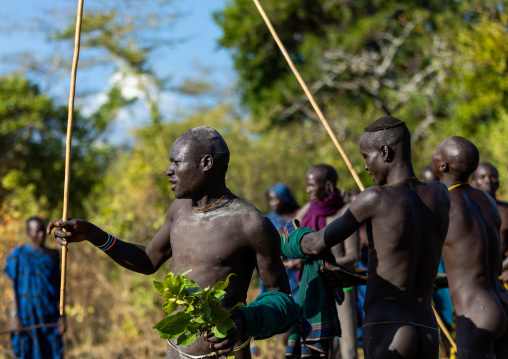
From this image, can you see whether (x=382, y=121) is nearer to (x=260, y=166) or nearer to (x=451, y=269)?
(x=451, y=269)

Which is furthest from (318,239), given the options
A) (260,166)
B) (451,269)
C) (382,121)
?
(260,166)

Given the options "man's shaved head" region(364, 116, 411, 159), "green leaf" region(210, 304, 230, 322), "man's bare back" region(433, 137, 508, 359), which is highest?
"green leaf" region(210, 304, 230, 322)

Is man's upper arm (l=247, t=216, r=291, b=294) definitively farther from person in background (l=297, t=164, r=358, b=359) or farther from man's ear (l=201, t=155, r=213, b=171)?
person in background (l=297, t=164, r=358, b=359)

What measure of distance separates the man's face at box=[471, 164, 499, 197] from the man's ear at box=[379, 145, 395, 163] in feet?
10.00

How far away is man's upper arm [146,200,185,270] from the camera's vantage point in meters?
3.72

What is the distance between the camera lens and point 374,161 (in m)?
3.66

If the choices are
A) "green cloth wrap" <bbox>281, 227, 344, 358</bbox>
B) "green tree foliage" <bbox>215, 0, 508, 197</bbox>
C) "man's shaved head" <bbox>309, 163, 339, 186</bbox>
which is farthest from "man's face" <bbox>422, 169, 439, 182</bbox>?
"green tree foliage" <bbox>215, 0, 508, 197</bbox>

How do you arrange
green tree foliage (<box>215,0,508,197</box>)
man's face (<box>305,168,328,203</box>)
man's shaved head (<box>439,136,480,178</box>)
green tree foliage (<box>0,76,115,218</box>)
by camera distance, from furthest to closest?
green tree foliage (<box>215,0,508,197</box>) < green tree foliage (<box>0,76,115,218</box>) < man's face (<box>305,168,328,203</box>) < man's shaved head (<box>439,136,480,178</box>)

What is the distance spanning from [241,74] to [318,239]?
1851cm

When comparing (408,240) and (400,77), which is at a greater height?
(408,240)

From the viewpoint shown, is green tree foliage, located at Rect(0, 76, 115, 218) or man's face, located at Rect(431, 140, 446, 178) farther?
green tree foliage, located at Rect(0, 76, 115, 218)

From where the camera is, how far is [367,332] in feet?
11.6

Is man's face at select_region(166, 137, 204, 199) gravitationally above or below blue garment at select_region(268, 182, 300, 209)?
above

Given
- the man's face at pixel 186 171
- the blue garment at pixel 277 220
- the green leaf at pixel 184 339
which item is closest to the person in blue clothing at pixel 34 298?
the blue garment at pixel 277 220
